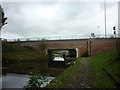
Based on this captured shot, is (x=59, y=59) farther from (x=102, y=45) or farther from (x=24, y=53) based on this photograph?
(x=102, y=45)

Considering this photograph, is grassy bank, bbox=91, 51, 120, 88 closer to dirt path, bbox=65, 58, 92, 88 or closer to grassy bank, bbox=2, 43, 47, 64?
dirt path, bbox=65, 58, 92, 88

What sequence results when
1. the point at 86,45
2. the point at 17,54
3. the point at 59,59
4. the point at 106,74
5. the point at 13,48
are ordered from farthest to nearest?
the point at 59,59 → the point at 86,45 → the point at 13,48 → the point at 17,54 → the point at 106,74

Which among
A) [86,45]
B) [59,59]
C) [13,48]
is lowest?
[59,59]

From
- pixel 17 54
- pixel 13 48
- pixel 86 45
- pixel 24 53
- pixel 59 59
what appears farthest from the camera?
pixel 59 59

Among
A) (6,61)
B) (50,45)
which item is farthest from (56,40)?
(6,61)

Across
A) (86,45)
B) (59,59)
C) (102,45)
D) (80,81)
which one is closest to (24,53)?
(86,45)

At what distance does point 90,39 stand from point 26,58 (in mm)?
18213

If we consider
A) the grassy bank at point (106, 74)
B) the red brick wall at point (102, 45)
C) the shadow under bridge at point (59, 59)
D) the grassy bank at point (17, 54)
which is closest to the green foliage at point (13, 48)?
the grassy bank at point (17, 54)

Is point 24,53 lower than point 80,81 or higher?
lower

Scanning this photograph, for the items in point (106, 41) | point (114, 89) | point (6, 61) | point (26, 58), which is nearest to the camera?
point (114, 89)

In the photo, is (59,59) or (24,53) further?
(59,59)

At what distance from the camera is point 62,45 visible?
48.4m

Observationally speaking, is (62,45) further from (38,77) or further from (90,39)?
(38,77)

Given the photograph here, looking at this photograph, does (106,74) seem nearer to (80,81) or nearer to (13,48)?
(80,81)
